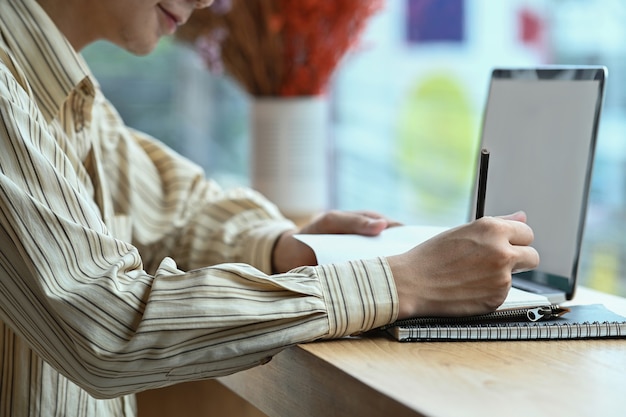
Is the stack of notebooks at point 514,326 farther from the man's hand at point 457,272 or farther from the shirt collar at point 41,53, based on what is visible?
the shirt collar at point 41,53

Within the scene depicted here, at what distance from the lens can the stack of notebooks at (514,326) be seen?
3.21 ft

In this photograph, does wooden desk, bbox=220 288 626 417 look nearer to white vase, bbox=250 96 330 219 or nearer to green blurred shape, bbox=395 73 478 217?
white vase, bbox=250 96 330 219

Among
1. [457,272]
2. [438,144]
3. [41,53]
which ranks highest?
[41,53]

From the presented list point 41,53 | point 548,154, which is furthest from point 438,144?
point 41,53

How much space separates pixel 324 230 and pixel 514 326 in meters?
0.42

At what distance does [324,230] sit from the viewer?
4.42 ft

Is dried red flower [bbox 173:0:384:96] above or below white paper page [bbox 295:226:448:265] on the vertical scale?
above

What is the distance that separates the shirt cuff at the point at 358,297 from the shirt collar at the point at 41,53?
508 millimetres

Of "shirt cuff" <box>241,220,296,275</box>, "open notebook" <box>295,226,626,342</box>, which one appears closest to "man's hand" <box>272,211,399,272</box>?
"shirt cuff" <box>241,220,296,275</box>

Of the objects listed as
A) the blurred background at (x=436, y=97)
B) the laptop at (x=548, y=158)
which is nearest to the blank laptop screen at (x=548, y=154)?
the laptop at (x=548, y=158)

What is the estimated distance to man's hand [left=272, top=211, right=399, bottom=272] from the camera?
4.15 feet

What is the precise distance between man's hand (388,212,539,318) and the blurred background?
1.08 meters

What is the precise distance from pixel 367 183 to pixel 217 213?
1.79 m

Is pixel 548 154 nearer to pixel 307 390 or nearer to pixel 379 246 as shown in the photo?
pixel 379 246
